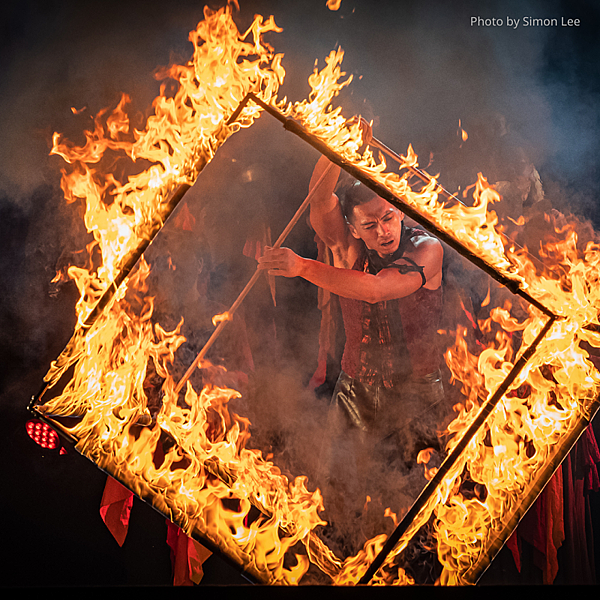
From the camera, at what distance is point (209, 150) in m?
1.62

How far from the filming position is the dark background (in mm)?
2748

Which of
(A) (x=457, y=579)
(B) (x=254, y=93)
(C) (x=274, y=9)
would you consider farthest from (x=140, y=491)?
(C) (x=274, y=9)

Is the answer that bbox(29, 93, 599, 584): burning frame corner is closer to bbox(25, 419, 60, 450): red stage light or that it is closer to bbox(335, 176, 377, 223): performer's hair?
bbox(335, 176, 377, 223): performer's hair

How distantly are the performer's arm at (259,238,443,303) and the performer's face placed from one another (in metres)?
0.15

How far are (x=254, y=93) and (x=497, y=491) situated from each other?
5.90 feet

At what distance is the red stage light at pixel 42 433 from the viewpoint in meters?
2.54

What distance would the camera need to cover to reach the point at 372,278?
258 centimetres

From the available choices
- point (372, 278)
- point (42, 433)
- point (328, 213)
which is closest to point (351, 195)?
point (328, 213)

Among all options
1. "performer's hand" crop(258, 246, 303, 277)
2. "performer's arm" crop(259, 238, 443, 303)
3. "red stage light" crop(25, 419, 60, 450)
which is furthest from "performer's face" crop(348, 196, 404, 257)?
"red stage light" crop(25, 419, 60, 450)

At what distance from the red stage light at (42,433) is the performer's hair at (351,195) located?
2.16 m

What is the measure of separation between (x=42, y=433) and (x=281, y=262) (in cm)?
174

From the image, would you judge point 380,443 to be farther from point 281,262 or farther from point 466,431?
point 281,262

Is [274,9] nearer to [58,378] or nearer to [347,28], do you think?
[347,28]

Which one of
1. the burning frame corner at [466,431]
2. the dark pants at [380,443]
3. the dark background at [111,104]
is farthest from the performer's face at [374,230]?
the burning frame corner at [466,431]
